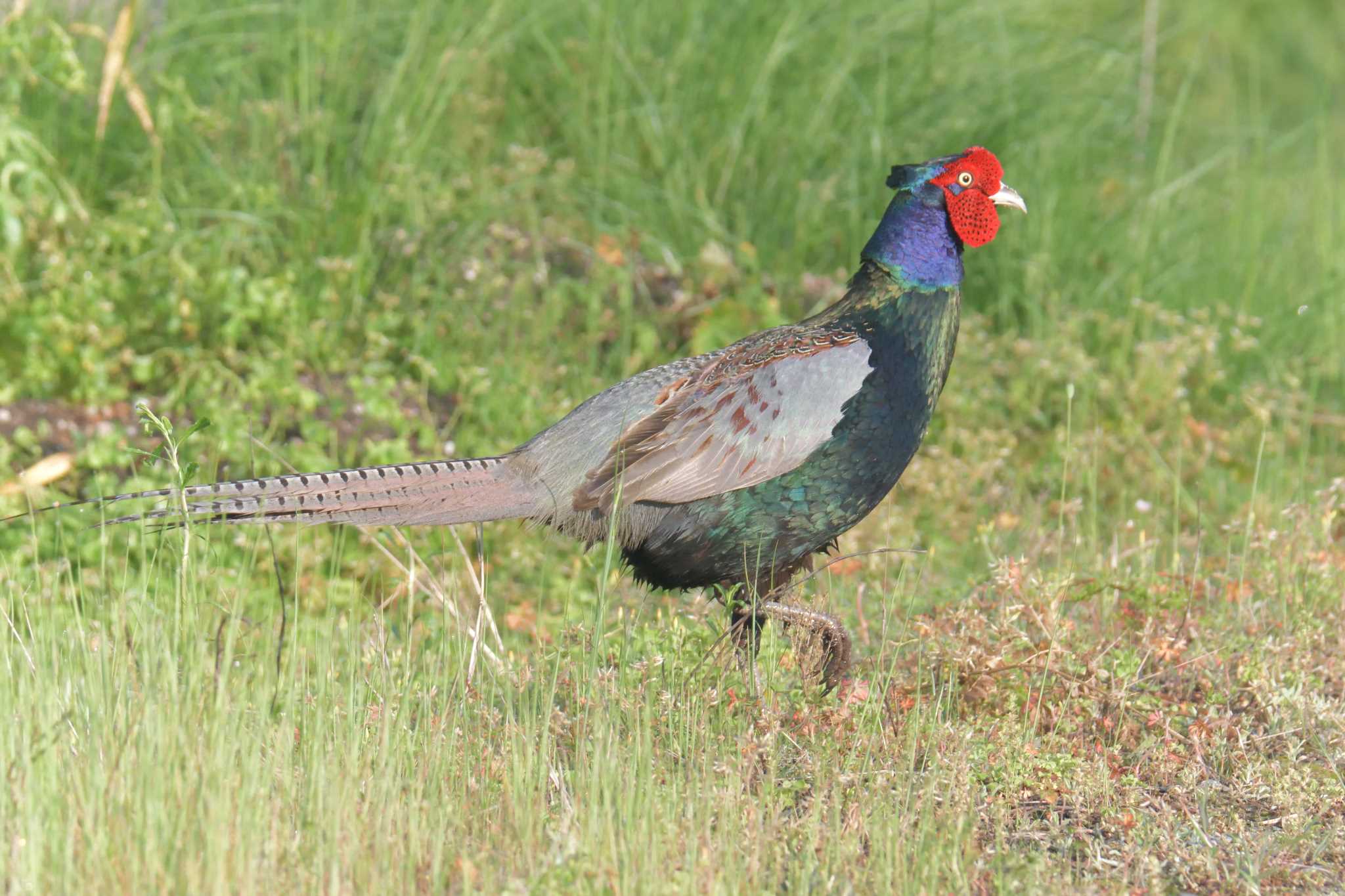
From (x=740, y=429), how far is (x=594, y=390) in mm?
1914

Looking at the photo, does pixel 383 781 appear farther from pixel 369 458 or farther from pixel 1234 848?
pixel 369 458

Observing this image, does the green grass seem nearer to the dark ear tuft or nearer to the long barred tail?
the long barred tail

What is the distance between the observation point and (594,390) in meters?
5.77

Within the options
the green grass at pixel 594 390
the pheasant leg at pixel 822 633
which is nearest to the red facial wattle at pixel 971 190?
the green grass at pixel 594 390

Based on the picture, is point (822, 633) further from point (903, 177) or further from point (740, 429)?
point (903, 177)

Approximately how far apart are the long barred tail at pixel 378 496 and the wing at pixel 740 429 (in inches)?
8.5

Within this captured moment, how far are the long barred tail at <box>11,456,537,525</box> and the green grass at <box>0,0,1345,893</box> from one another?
173mm

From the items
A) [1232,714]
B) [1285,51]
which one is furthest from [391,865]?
[1285,51]

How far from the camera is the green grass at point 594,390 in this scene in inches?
114

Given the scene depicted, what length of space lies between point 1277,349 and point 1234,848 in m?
3.89

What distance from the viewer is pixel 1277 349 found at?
6.48 metres

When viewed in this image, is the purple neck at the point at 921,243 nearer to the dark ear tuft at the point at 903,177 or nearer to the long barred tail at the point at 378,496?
the dark ear tuft at the point at 903,177

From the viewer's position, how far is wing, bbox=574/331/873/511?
12.7 ft

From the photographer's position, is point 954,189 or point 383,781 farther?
point 954,189
